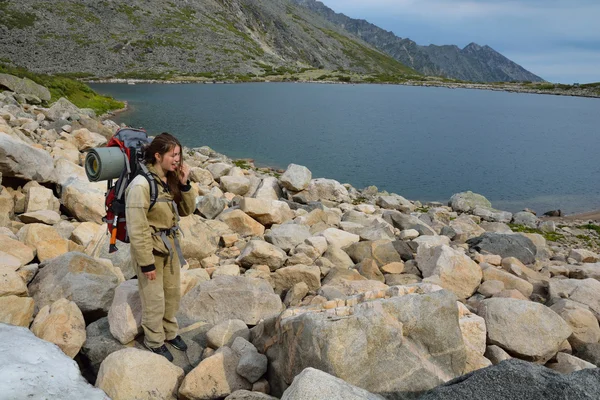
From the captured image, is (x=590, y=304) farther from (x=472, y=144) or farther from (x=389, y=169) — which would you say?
(x=472, y=144)

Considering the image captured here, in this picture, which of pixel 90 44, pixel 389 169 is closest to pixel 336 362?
pixel 389 169

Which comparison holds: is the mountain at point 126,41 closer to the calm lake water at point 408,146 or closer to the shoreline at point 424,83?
the shoreline at point 424,83

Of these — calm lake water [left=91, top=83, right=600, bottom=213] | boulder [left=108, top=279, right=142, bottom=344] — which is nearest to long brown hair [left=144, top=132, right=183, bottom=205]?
boulder [left=108, top=279, right=142, bottom=344]

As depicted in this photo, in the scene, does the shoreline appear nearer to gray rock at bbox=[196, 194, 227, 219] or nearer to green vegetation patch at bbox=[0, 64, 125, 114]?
green vegetation patch at bbox=[0, 64, 125, 114]

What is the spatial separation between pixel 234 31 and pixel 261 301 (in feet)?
588

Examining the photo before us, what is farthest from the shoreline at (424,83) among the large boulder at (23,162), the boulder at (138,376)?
the boulder at (138,376)

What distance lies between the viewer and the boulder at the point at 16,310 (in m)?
6.06

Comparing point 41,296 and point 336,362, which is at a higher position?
point 336,362

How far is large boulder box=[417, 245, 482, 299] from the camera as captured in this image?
1015cm

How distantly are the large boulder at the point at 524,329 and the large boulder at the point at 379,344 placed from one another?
2.21m

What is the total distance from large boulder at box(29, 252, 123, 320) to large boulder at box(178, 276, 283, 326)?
4.43 ft

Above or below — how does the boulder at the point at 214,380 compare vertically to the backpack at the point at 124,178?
below

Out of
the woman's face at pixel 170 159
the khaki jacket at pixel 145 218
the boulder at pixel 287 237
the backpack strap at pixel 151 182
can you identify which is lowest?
the boulder at pixel 287 237

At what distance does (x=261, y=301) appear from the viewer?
307 inches
